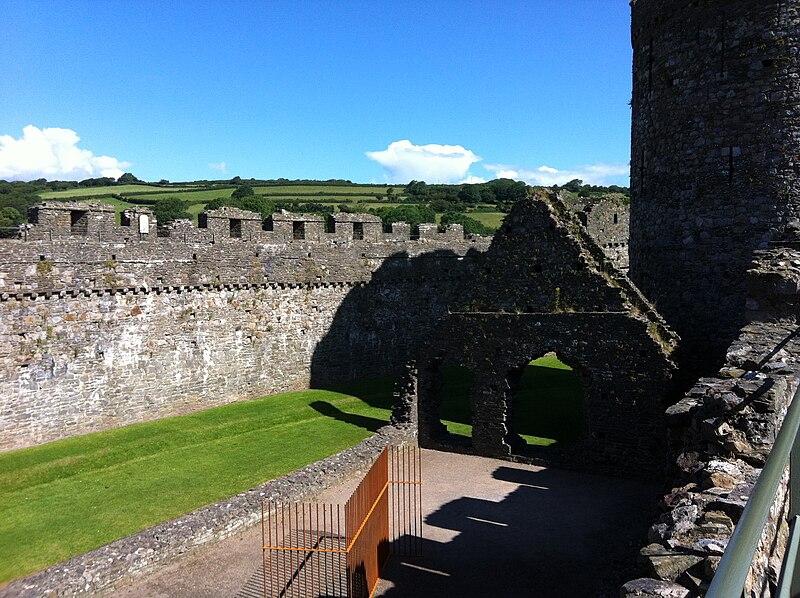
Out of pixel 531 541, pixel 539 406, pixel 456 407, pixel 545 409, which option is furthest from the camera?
pixel 456 407

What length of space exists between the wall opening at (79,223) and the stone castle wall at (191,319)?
1.21 feet

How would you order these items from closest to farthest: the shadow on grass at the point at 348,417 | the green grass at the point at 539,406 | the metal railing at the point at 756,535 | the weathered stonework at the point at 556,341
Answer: the metal railing at the point at 756,535, the weathered stonework at the point at 556,341, the green grass at the point at 539,406, the shadow on grass at the point at 348,417

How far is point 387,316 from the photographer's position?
26.2 meters

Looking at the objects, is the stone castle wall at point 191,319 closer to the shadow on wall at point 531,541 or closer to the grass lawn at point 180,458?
the grass lawn at point 180,458

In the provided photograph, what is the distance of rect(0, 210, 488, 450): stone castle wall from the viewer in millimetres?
16688

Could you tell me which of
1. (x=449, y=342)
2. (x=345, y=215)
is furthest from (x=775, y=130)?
(x=345, y=215)

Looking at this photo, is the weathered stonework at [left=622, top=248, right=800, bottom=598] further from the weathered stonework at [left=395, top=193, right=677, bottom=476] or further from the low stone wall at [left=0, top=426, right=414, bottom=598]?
the low stone wall at [left=0, top=426, right=414, bottom=598]

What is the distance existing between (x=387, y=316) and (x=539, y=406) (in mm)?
8049

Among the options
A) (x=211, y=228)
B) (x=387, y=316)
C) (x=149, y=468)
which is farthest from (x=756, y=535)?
(x=387, y=316)

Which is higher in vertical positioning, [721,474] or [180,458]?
[721,474]

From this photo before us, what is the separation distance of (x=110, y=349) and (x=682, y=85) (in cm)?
1640

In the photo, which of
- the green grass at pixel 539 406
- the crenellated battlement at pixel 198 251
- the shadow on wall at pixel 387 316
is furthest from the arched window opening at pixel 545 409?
the crenellated battlement at pixel 198 251

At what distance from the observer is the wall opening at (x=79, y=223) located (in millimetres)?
17703

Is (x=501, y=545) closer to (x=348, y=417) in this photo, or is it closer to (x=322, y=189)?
(x=348, y=417)
